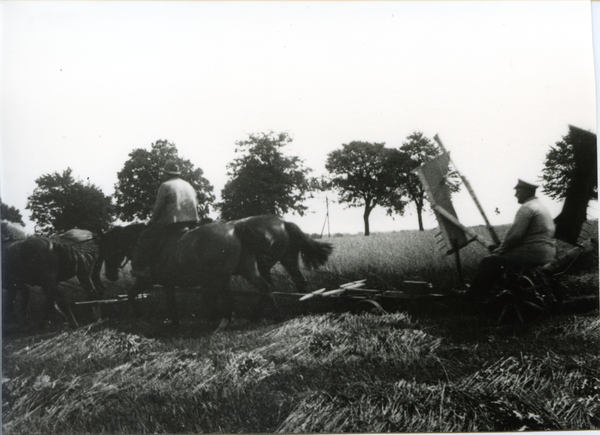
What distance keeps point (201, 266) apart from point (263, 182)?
103cm

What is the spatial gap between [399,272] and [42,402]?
3.58 metres

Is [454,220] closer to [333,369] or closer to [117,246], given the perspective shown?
[333,369]

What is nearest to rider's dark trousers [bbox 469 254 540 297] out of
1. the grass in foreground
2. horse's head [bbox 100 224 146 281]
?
the grass in foreground

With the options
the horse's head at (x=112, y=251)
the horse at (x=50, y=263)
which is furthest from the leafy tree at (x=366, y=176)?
the horse at (x=50, y=263)

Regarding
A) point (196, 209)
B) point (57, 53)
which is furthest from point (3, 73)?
point (196, 209)

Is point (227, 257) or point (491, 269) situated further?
point (227, 257)

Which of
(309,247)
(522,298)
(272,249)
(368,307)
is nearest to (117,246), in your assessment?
(272,249)

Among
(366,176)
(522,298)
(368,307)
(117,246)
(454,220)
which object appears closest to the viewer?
(522,298)

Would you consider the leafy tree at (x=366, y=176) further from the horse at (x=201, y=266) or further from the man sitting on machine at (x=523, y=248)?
the horse at (x=201, y=266)

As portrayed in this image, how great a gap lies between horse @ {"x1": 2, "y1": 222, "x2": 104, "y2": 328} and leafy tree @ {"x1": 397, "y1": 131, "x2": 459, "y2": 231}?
317 cm

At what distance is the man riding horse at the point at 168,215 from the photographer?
4621mm

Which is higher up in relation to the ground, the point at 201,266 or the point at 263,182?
the point at 263,182

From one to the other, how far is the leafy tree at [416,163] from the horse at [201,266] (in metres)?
1.74

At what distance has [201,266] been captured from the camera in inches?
181
